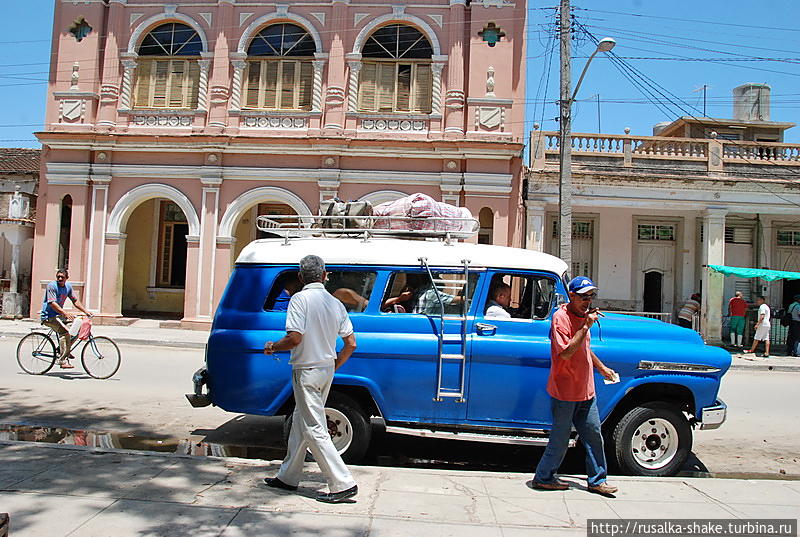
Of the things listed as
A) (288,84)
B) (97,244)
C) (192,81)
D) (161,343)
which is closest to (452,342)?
(161,343)

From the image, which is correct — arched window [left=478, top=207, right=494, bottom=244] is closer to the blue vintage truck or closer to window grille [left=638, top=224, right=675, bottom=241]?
window grille [left=638, top=224, right=675, bottom=241]

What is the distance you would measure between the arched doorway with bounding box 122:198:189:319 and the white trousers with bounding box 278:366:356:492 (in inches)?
730

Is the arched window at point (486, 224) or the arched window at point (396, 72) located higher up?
the arched window at point (396, 72)

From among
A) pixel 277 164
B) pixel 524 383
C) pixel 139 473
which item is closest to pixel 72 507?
pixel 139 473

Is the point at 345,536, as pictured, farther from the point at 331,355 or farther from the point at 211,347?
the point at 211,347

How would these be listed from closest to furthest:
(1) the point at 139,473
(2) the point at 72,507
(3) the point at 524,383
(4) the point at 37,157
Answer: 1. (2) the point at 72,507
2. (1) the point at 139,473
3. (3) the point at 524,383
4. (4) the point at 37,157

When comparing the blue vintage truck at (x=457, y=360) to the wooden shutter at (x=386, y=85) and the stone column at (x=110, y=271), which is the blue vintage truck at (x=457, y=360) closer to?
the wooden shutter at (x=386, y=85)

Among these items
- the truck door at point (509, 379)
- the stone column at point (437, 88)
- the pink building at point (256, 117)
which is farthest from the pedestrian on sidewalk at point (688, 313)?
the truck door at point (509, 379)

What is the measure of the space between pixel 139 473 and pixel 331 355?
194 cm

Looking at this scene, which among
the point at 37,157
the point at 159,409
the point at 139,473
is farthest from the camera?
the point at 37,157

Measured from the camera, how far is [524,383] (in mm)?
5684

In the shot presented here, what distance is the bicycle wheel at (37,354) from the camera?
10.5 metres

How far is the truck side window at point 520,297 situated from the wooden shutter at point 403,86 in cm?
1353

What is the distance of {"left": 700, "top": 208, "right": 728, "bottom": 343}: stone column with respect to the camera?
18.5 metres
